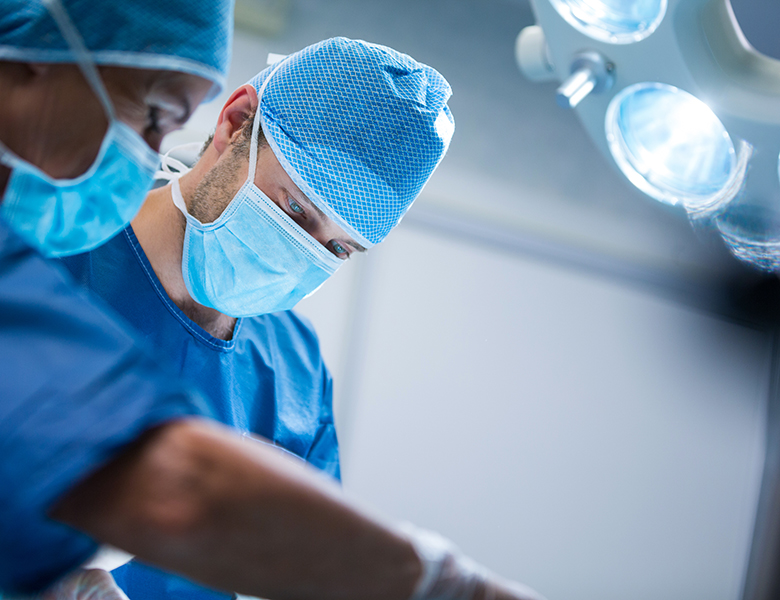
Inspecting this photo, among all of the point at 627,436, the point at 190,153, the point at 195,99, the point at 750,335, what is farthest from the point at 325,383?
the point at 750,335

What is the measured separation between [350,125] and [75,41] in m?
0.52

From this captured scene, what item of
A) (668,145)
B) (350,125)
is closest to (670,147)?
(668,145)

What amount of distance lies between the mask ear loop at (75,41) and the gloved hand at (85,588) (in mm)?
556

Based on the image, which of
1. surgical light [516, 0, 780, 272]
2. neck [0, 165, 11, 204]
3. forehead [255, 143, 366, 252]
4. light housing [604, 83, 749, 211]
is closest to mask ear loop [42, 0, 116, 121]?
neck [0, 165, 11, 204]

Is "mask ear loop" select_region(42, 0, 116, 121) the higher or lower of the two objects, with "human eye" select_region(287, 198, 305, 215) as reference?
higher

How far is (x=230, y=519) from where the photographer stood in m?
0.52

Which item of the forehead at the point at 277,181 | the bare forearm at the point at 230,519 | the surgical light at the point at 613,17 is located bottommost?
the forehead at the point at 277,181

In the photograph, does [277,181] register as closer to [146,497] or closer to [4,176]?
[4,176]

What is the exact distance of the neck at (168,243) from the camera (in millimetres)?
1261

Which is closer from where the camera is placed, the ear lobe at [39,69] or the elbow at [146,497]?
the elbow at [146,497]

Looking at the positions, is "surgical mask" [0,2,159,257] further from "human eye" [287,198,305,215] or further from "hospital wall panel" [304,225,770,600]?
"hospital wall panel" [304,225,770,600]

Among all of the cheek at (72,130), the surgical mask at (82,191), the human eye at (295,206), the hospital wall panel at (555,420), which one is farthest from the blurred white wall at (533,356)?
the cheek at (72,130)

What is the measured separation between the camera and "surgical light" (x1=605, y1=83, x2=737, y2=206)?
41.8 inches

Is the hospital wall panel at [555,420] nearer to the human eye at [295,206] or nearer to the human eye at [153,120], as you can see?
the human eye at [295,206]
